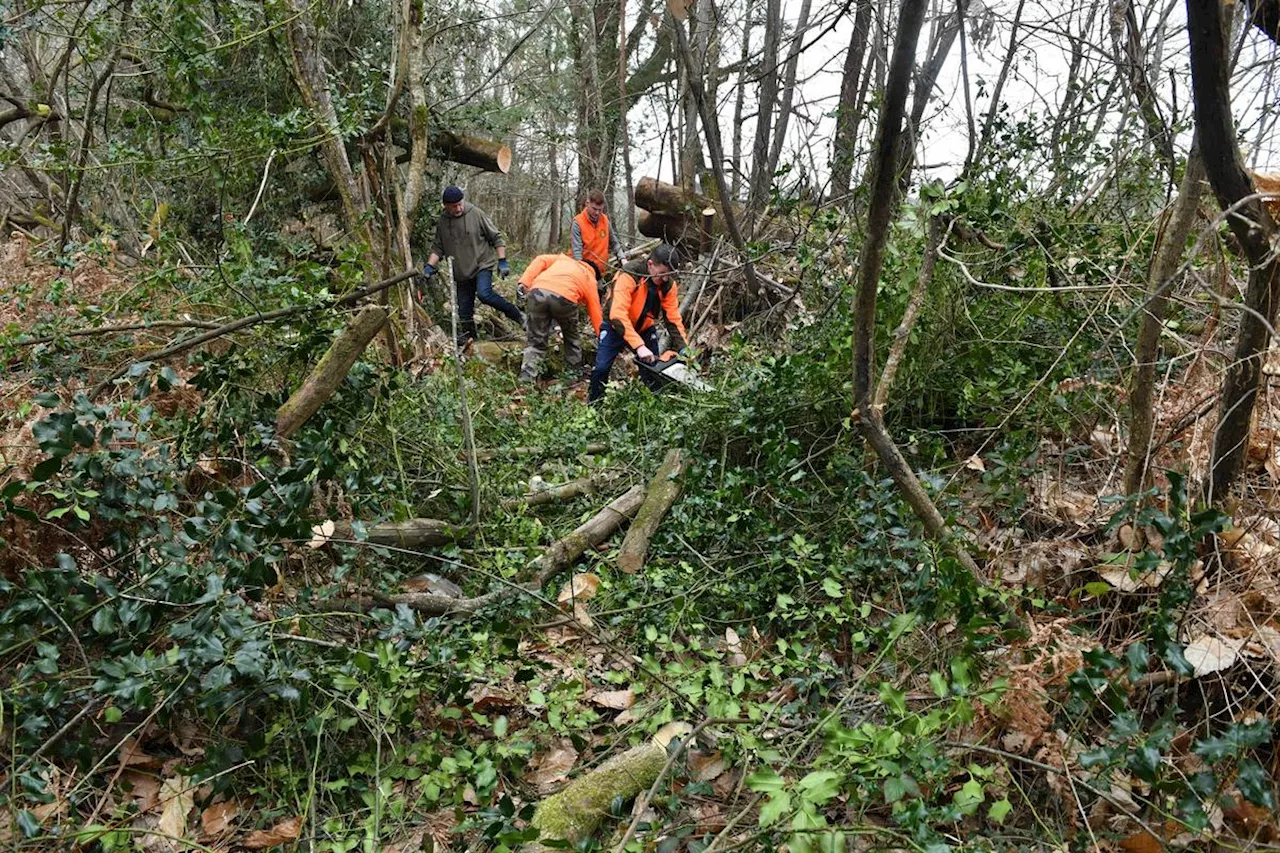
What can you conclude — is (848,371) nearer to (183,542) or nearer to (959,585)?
(959,585)

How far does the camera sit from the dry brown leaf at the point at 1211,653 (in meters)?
2.52

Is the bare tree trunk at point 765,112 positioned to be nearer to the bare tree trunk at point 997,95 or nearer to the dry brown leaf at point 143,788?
the bare tree trunk at point 997,95

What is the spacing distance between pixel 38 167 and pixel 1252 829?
6978 mm

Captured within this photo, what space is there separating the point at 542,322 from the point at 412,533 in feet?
16.0

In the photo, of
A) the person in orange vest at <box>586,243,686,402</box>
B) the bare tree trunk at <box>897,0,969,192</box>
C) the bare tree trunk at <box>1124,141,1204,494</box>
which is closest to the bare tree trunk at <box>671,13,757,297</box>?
the person in orange vest at <box>586,243,686,402</box>

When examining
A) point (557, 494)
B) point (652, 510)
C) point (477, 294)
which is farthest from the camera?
point (477, 294)

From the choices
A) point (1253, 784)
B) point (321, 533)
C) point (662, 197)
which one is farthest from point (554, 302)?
point (1253, 784)

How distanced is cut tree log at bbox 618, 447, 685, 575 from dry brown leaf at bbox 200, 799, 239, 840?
1968mm

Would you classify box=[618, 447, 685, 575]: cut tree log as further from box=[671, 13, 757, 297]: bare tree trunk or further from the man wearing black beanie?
the man wearing black beanie

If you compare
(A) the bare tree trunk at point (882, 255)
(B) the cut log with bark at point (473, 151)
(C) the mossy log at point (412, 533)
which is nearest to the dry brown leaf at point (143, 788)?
(C) the mossy log at point (412, 533)

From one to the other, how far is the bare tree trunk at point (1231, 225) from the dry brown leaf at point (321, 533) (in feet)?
10.8

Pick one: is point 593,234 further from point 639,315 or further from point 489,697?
point 489,697

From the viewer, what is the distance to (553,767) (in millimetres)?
3123

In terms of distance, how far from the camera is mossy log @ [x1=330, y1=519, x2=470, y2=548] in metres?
3.99
